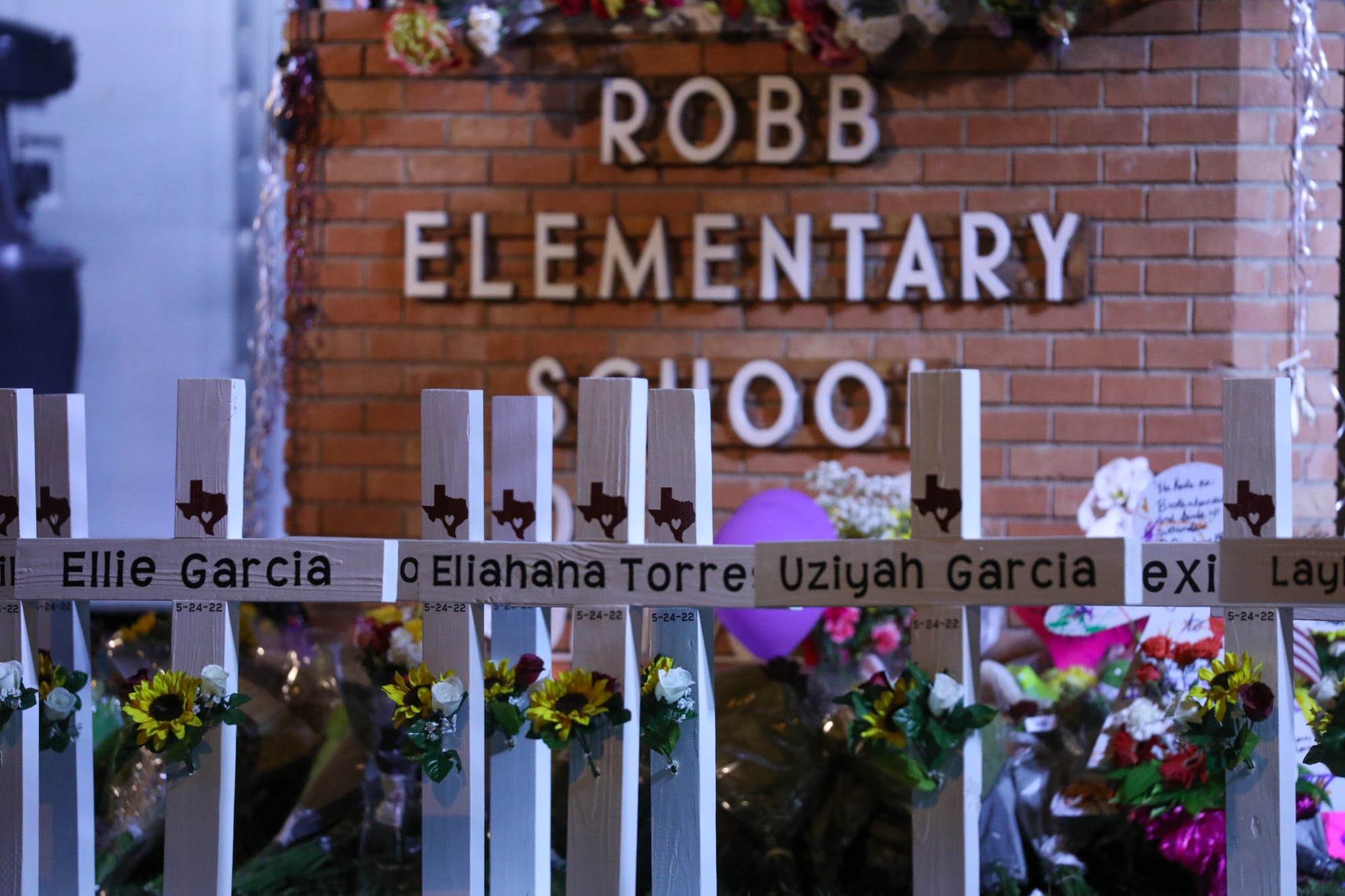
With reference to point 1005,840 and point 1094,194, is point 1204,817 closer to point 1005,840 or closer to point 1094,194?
point 1005,840

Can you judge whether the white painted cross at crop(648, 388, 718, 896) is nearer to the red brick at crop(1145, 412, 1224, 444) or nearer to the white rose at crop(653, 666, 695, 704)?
the white rose at crop(653, 666, 695, 704)

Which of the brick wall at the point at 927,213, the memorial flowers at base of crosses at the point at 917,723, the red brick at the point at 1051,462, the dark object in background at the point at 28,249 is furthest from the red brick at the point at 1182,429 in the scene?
the dark object in background at the point at 28,249

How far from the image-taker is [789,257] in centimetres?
295

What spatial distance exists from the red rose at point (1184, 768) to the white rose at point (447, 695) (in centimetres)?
103

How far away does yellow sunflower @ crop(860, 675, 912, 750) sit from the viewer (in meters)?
1.37

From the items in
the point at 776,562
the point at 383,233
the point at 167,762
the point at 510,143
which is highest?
the point at 510,143

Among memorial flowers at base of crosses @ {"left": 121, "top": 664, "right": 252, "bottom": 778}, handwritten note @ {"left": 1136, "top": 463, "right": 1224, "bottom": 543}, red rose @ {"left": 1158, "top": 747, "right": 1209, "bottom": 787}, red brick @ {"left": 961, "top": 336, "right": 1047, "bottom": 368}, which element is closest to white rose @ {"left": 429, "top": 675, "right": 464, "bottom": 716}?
memorial flowers at base of crosses @ {"left": 121, "top": 664, "right": 252, "bottom": 778}

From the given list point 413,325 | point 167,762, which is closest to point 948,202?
point 413,325

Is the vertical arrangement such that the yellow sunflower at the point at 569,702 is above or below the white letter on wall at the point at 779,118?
below

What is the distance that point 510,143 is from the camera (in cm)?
305

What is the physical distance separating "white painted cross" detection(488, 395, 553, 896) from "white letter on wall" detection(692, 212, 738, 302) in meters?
1.51

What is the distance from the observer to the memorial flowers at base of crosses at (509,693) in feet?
4.85

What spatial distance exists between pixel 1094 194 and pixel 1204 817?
160cm

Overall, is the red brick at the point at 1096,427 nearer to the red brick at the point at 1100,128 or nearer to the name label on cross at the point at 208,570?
the red brick at the point at 1100,128
